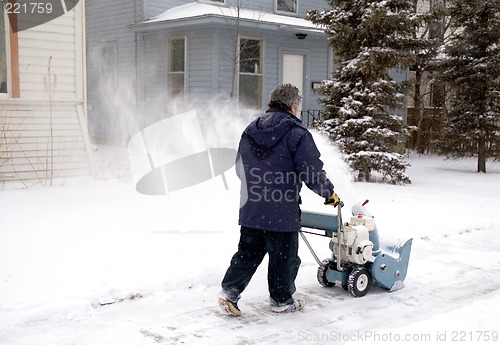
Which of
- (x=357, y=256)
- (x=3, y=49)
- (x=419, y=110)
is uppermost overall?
(x=3, y=49)

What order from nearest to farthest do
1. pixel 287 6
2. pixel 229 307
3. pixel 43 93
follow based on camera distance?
pixel 229 307
pixel 43 93
pixel 287 6

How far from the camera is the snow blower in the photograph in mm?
5148

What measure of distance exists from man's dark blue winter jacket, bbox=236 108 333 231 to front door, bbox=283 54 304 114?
1468 cm

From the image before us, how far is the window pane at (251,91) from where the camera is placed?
18.1 m

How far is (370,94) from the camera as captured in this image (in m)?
12.8

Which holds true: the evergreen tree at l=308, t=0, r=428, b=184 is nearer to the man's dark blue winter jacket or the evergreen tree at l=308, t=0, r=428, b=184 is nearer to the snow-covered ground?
the snow-covered ground

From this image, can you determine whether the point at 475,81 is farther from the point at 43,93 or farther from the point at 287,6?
the point at 43,93

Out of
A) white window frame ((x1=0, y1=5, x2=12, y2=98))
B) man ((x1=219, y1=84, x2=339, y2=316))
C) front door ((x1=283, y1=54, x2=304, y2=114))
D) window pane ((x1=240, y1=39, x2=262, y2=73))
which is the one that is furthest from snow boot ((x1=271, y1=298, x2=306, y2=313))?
front door ((x1=283, y1=54, x2=304, y2=114))

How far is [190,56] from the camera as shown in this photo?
1752 centimetres

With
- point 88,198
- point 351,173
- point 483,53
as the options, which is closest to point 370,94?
point 351,173

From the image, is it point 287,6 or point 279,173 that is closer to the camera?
point 279,173

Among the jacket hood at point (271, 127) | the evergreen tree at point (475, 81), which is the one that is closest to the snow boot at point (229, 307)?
the jacket hood at point (271, 127)

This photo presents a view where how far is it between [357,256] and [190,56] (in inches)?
526

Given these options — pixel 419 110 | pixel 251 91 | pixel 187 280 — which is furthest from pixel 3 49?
pixel 419 110
